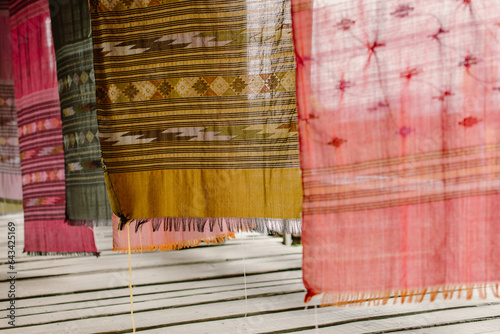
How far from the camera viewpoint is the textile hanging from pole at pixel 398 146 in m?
0.94

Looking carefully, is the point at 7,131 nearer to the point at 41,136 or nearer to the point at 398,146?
the point at 41,136

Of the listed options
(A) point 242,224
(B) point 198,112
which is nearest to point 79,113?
(B) point 198,112

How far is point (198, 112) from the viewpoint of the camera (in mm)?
1257

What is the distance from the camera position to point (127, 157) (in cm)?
132

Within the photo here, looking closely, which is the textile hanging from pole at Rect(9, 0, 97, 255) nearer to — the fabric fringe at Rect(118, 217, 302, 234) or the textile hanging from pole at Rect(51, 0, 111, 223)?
the textile hanging from pole at Rect(51, 0, 111, 223)

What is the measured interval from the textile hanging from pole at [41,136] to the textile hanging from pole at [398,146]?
1.32 metres

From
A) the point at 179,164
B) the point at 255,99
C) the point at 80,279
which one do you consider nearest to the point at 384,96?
the point at 255,99

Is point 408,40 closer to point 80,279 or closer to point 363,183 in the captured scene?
point 363,183

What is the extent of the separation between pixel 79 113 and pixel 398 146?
1.29m

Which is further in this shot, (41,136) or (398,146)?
(41,136)

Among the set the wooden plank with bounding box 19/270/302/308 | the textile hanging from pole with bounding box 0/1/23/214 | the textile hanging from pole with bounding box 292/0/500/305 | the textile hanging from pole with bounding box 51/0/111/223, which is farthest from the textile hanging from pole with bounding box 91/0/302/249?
the textile hanging from pole with bounding box 0/1/23/214

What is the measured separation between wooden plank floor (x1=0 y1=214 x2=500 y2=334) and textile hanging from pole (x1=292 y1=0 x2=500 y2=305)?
20.5 inches

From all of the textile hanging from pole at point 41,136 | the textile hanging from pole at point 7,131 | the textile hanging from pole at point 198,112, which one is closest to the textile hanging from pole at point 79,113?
the textile hanging from pole at point 41,136

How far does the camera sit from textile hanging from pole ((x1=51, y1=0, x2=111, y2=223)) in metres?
1.61
